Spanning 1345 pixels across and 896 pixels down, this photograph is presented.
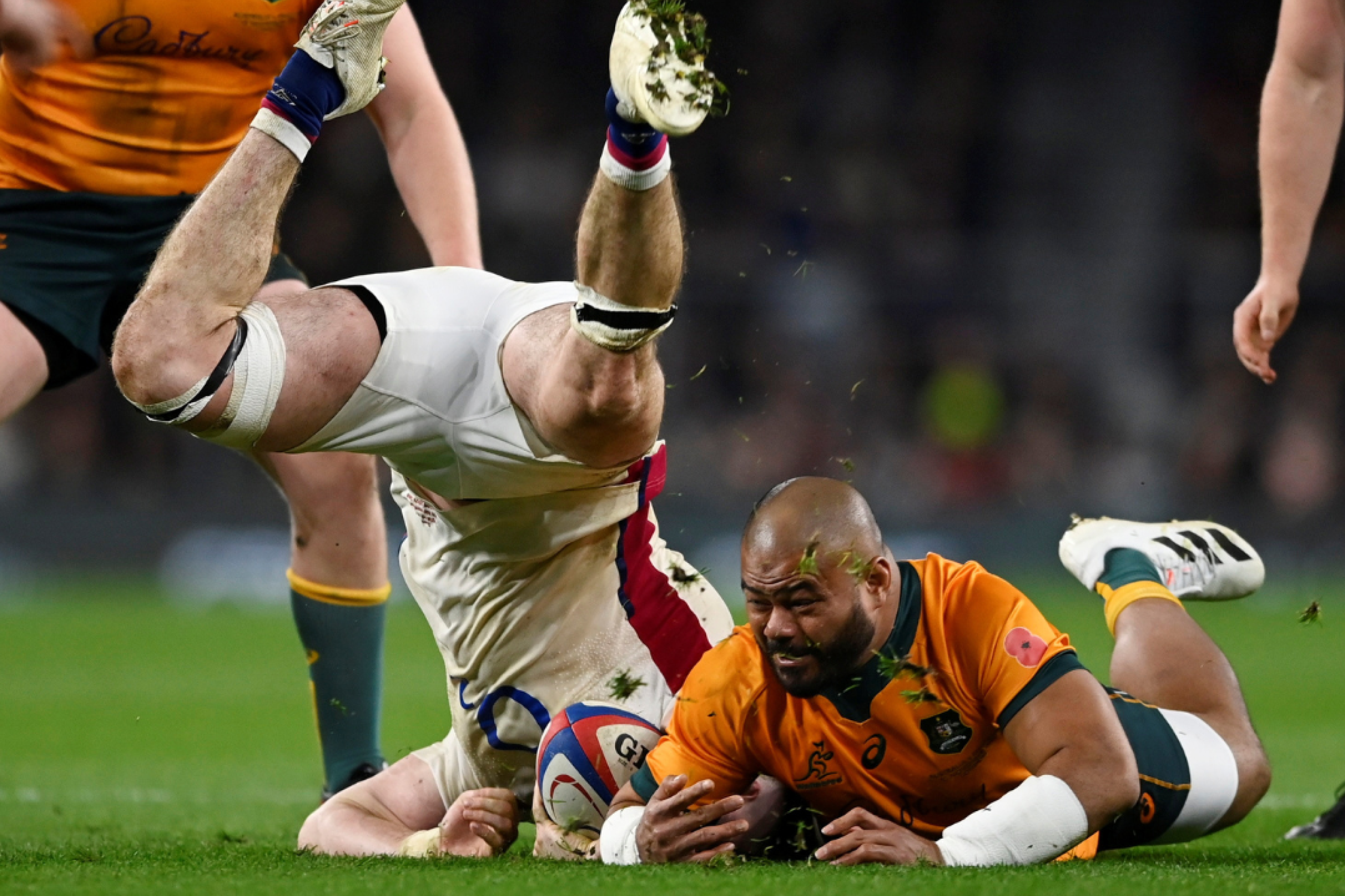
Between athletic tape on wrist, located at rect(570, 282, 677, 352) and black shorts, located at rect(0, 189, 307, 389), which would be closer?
athletic tape on wrist, located at rect(570, 282, 677, 352)

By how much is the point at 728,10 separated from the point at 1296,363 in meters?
6.46

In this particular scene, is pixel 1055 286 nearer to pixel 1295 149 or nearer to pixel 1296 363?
pixel 1296 363

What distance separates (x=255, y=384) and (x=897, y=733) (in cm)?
148

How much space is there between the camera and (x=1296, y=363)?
14773 millimetres

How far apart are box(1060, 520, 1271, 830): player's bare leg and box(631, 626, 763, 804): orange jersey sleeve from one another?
1136 mm

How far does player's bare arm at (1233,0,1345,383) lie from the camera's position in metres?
4.17

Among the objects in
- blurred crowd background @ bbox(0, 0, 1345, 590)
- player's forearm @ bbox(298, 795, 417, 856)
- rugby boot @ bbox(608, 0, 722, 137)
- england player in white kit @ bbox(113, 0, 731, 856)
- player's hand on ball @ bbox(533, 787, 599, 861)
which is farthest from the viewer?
blurred crowd background @ bbox(0, 0, 1345, 590)

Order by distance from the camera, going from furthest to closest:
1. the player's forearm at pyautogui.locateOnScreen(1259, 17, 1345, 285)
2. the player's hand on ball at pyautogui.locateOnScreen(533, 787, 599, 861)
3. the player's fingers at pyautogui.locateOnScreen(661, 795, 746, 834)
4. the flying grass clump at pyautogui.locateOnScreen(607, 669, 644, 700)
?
the player's forearm at pyautogui.locateOnScreen(1259, 17, 1345, 285), the flying grass clump at pyautogui.locateOnScreen(607, 669, 644, 700), the player's hand on ball at pyautogui.locateOnScreen(533, 787, 599, 861), the player's fingers at pyautogui.locateOnScreen(661, 795, 746, 834)

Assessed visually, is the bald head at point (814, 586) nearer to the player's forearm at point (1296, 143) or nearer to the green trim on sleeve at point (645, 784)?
the green trim on sleeve at point (645, 784)

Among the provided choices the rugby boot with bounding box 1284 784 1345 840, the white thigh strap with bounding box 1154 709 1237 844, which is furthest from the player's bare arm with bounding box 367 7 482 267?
the rugby boot with bounding box 1284 784 1345 840

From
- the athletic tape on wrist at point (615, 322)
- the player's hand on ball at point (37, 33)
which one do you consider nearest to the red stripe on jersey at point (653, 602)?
the athletic tape on wrist at point (615, 322)

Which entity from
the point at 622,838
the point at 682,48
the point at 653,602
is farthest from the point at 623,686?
the point at 682,48

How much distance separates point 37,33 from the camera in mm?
4102

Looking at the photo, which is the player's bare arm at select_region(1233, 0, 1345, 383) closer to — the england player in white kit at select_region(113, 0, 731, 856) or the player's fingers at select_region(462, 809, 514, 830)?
the england player in white kit at select_region(113, 0, 731, 856)
